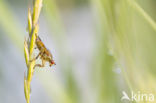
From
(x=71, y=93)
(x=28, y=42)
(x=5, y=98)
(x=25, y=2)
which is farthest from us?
(x=25, y=2)

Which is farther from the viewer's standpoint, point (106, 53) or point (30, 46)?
point (106, 53)

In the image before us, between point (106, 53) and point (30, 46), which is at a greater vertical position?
point (106, 53)

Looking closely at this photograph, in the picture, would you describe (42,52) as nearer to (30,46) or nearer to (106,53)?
(30,46)

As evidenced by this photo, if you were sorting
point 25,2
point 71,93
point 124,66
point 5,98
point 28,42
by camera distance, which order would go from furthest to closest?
point 25,2 → point 5,98 → point 71,93 → point 124,66 → point 28,42

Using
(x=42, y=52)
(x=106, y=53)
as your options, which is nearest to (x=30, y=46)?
(x=42, y=52)

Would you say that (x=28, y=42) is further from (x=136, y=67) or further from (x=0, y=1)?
(x=0, y=1)

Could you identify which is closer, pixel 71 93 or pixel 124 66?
pixel 124 66

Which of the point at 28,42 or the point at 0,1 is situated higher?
the point at 0,1

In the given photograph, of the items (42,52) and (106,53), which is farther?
(106,53)

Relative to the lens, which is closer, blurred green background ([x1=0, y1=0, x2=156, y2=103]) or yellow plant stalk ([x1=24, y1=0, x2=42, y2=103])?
yellow plant stalk ([x1=24, y1=0, x2=42, y2=103])

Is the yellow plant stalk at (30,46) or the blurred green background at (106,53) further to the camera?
the blurred green background at (106,53)

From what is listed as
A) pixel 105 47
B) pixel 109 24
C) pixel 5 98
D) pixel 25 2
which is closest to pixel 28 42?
pixel 109 24
